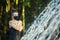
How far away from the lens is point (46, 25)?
0.97 meters

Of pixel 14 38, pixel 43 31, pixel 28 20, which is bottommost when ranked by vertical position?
pixel 28 20

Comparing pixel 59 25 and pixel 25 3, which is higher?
pixel 59 25

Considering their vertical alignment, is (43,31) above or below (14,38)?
above

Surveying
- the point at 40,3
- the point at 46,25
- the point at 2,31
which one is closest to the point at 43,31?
the point at 46,25

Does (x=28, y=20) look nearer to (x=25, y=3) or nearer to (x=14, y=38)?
(x=25, y=3)

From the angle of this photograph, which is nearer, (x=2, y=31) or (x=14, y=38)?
(x=14, y=38)

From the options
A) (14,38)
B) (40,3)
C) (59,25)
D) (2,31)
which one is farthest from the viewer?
(40,3)

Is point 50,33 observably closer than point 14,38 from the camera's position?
Yes

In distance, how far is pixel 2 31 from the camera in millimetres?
9555

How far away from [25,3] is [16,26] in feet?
10.5

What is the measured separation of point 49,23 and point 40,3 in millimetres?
10103

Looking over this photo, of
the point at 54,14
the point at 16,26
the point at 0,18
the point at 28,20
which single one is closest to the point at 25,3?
the point at 0,18

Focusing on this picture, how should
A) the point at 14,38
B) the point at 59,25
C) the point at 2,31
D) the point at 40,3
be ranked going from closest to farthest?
the point at 59,25 < the point at 14,38 < the point at 2,31 < the point at 40,3

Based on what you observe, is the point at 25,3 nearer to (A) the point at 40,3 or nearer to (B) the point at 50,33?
(A) the point at 40,3
